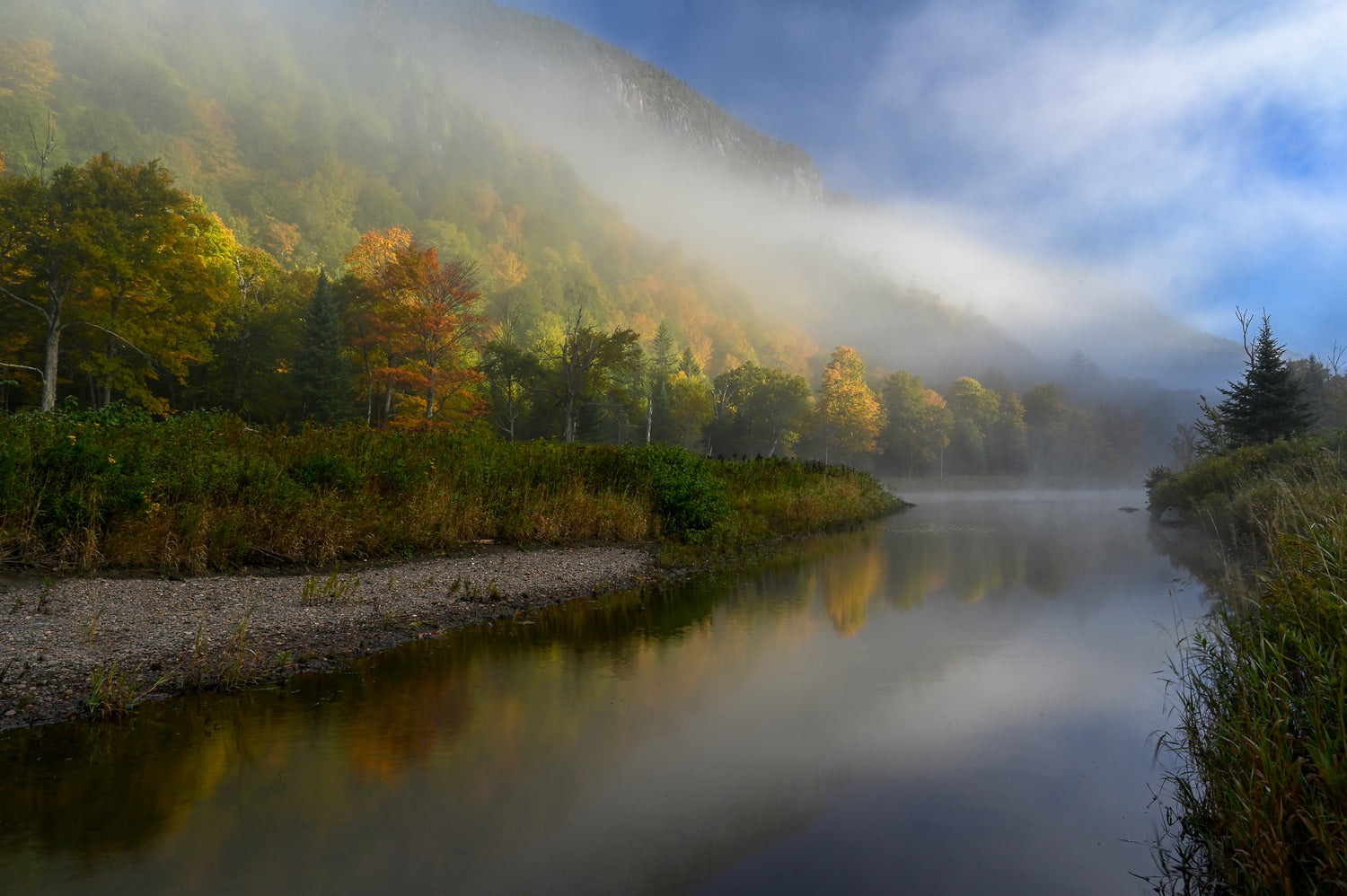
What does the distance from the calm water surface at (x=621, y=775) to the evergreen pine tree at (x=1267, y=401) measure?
29.6m

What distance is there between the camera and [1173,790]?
18.0 ft

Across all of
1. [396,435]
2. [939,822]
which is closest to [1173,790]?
[939,822]

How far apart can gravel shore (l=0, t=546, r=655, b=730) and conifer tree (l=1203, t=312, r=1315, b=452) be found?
34874 millimetres

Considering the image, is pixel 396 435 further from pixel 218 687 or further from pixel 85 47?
pixel 85 47

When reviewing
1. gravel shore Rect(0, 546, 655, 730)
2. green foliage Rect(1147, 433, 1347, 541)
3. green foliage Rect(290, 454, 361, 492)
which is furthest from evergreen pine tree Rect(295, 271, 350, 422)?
green foliage Rect(1147, 433, 1347, 541)

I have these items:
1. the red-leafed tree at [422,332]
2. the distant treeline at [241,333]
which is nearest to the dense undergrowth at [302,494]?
the distant treeline at [241,333]

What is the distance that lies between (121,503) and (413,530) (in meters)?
4.29

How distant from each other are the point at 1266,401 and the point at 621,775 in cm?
3805

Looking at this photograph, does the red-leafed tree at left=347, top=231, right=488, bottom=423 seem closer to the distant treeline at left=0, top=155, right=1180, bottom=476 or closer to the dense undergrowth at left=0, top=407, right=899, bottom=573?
the distant treeline at left=0, top=155, right=1180, bottom=476

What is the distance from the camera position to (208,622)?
7.80m

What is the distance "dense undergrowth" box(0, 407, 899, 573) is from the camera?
9.30 meters

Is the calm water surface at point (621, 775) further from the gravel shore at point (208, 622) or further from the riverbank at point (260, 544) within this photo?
the riverbank at point (260, 544)

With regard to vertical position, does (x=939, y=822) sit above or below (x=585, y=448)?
below

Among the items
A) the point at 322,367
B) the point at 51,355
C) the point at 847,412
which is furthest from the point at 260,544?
the point at 847,412
